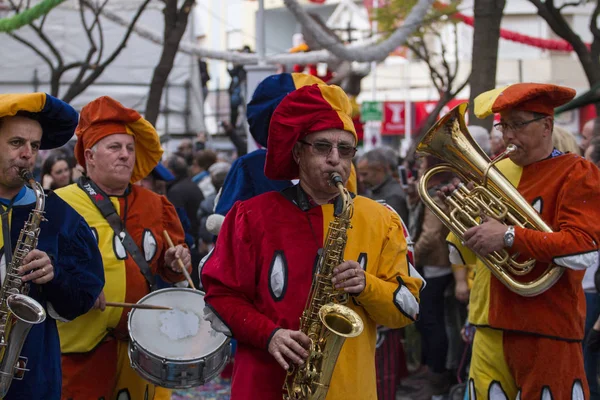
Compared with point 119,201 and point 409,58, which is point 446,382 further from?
point 409,58

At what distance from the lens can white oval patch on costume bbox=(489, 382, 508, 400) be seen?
4973mm

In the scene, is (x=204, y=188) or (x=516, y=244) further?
(x=204, y=188)

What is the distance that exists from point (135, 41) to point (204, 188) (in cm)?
1229

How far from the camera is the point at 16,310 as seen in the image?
12.9 feet

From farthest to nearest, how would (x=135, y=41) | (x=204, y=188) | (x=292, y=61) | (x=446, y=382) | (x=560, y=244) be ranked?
(x=135, y=41) → (x=292, y=61) → (x=204, y=188) → (x=446, y=382) → (x=560, y=244)

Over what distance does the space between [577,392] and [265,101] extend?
2282 mm

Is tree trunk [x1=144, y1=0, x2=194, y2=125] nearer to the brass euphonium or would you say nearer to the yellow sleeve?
the brass euphonium

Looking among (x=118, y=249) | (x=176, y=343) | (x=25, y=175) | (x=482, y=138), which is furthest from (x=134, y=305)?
(x=482, y=138)

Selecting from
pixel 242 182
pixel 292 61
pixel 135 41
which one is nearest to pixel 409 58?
pixel 135 41

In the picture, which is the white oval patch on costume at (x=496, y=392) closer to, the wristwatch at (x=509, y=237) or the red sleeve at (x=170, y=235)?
the wristwatch at (x=509, y=237)

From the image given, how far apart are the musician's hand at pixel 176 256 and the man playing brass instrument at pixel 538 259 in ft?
5.28

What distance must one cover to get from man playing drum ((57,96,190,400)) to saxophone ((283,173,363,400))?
170cm

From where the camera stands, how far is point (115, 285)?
528cm

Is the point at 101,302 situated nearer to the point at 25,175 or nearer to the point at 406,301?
the point at 25,175
